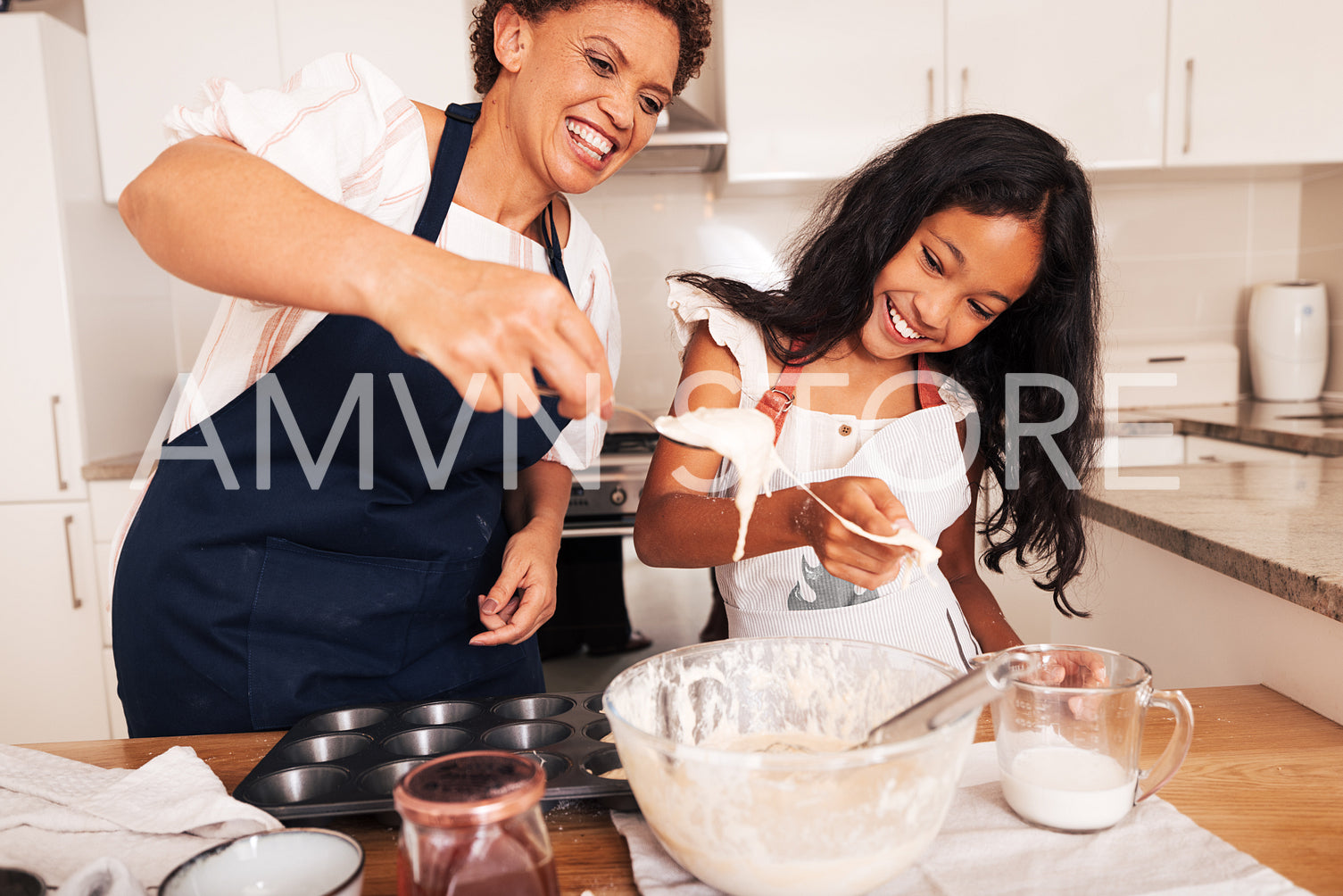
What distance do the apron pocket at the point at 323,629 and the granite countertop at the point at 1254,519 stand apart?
0.91 metres

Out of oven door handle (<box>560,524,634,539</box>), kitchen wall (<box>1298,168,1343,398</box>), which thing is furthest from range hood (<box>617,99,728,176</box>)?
kitchen wall (<box>1298,168,1343,398</box>)

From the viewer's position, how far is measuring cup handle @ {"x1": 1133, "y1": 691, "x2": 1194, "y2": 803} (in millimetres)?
619

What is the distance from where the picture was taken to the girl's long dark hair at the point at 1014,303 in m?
1.13

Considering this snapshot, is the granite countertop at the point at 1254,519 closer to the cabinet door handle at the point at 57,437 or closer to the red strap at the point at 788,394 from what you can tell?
the red strap at the point at 788,394

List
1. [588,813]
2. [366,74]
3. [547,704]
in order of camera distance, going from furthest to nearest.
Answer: [366,74]
[547,704]
[588,813]

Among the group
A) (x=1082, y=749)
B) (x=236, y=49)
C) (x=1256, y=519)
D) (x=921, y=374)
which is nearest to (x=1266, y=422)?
(x=1256, y=519)

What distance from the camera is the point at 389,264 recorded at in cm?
56

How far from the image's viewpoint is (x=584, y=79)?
1.05m

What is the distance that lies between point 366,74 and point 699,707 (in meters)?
0.74

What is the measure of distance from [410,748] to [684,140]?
1.87 meters

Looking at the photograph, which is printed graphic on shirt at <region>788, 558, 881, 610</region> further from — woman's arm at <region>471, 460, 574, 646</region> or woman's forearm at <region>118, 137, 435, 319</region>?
woman's forearm at <region>118, 137, 435, 319</region>

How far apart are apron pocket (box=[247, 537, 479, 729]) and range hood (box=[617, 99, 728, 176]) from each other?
1.50 metres

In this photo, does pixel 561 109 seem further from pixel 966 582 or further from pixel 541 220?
pixel 966 582

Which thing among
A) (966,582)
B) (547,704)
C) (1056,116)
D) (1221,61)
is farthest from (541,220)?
(1221,61)
